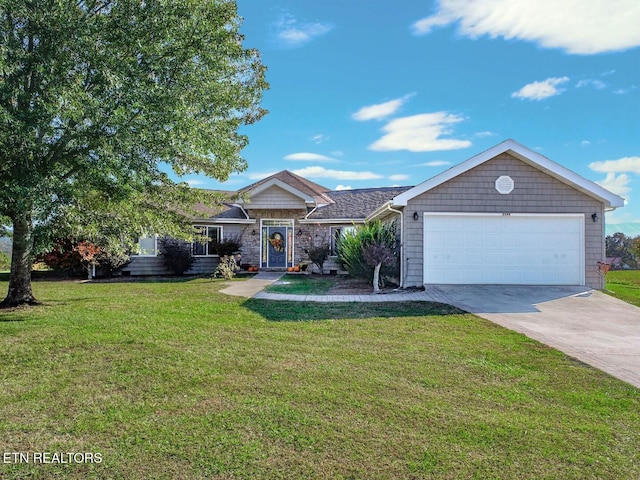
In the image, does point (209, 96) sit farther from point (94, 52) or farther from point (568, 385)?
point (568, 385)

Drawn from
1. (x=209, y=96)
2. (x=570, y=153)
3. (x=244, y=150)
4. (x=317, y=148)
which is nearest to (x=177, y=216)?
(x=244, y=150)

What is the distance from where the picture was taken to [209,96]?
9.55 m

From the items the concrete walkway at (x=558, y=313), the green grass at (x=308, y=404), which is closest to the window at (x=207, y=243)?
the concrete walkway at (x=558, y=313)

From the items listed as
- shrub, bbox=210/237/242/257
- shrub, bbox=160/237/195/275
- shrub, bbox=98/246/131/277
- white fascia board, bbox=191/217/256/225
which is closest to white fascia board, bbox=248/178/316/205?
white fascia board, bbox=191/217/256/225

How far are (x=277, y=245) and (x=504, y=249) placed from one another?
10939 millimetres

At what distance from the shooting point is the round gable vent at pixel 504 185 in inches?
487

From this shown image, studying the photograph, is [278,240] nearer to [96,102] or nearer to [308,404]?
[96,102]

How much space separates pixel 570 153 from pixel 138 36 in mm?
16018

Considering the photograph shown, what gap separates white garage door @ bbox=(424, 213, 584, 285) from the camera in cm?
1231

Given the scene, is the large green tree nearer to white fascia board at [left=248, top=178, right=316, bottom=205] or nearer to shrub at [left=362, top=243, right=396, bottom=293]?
shrub at [left=362, top=243, right=396, bottom=293]

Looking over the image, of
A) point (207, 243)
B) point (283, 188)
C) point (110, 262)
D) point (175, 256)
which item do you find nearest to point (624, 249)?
point (283, 188)

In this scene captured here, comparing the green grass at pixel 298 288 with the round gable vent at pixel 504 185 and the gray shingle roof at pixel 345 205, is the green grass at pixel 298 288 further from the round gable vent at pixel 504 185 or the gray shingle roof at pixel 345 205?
the round gable vent at pixel 504 185

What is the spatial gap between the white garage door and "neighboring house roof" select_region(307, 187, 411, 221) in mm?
6838

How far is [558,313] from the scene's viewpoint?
8930 mm
